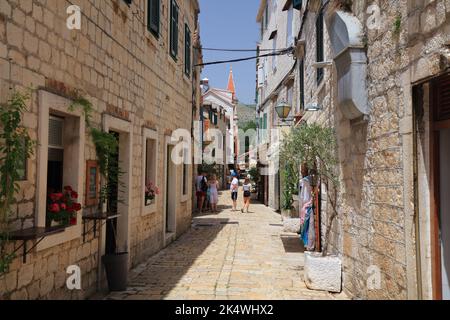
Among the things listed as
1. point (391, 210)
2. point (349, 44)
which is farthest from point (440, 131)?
point (349, 44)

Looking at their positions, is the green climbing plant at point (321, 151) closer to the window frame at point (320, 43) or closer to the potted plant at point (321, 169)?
the potted plant at point (321, 169)

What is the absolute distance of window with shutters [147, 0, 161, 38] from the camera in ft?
26.5

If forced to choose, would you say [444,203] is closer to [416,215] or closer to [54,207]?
[416,215]

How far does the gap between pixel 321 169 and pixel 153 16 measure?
4.76m

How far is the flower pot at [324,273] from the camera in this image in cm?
588

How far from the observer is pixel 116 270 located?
578 centimetres

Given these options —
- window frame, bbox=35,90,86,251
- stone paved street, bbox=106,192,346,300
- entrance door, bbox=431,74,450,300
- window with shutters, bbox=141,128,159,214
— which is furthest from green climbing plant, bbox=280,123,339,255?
window frame, bbox=35,90,86,251

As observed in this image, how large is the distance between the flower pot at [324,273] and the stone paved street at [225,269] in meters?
0.12

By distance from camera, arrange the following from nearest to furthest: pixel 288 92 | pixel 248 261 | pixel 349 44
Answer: pixel 349 44, pixel 248 261, pixel 288 92

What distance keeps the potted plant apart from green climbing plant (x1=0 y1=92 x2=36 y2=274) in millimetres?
4180

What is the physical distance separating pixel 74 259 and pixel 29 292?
1097 millimetres

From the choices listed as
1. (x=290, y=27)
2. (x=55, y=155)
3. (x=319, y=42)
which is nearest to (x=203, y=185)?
(x=290, y=27)

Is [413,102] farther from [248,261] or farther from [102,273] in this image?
[248,261]

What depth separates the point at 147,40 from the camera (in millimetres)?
8055
